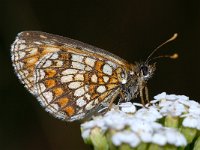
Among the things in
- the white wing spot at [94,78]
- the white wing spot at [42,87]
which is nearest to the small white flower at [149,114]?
the white wing spot at [94,78]

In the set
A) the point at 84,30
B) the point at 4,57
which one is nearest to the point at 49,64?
the point at 4,57

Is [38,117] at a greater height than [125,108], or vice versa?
[125,108]

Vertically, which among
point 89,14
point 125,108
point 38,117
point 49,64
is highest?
point 89,14

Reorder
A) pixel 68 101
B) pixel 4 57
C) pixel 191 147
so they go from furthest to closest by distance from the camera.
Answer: pixel 4 57
pixel 68 101
pixel 191 147

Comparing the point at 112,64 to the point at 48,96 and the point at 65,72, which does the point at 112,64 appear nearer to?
the point at 65,72

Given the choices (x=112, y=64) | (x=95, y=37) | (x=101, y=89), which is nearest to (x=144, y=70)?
(x=112, y=64)

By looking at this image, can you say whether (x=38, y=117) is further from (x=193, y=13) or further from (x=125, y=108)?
(x=125, y=108)

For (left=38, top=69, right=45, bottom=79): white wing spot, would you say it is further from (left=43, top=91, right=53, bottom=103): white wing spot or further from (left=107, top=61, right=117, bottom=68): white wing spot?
(left=107, top=61, right=117, bottom=68): white wing spot
